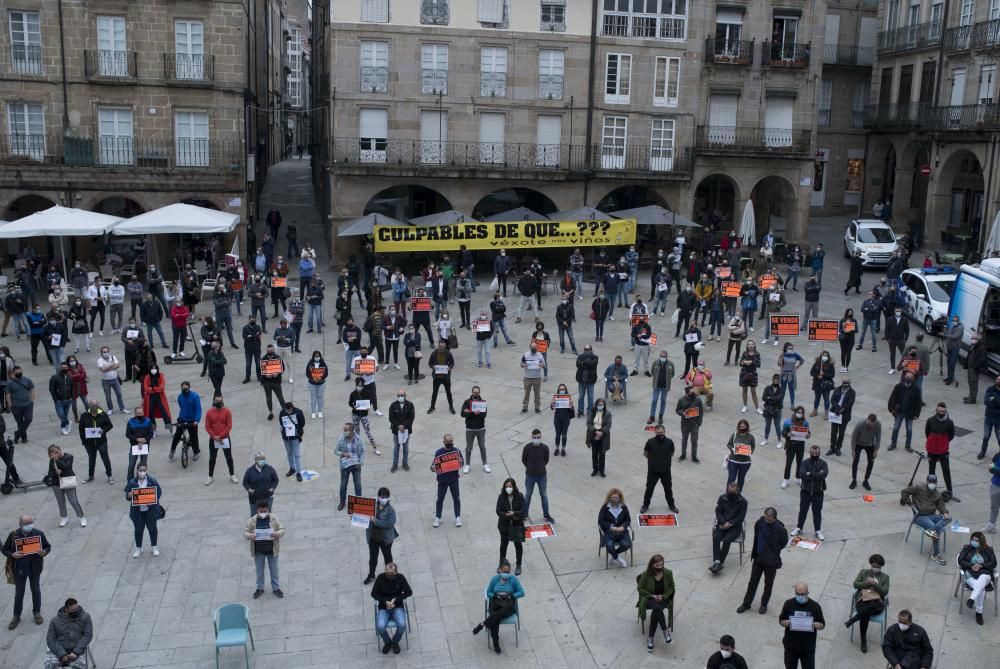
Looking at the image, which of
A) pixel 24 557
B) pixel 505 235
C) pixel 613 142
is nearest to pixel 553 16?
pixel 613 142

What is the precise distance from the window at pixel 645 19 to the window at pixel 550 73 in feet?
6.61

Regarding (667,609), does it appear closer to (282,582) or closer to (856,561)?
(856,561)

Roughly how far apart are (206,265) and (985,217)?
94.3 ft

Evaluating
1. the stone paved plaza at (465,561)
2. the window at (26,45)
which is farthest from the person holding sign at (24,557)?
the window at (26,45)

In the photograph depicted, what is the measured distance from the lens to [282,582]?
1463 centimetres

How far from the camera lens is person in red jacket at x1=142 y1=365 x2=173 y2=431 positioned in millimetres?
19234

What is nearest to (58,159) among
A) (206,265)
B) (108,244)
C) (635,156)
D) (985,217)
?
(108,244)

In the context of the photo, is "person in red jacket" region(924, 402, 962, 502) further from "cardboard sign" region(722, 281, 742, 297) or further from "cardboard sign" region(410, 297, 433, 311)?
"cardboard sign" region(410, 297, 433, 311)

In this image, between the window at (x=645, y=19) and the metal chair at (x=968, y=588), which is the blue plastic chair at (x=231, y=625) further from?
the window at (x=645, y=19)

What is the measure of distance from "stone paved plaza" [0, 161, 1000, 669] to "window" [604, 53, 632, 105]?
18.8m

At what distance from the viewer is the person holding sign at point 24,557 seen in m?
13.4

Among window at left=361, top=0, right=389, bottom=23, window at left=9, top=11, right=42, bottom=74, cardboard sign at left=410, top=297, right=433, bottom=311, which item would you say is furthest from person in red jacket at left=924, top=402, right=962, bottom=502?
window at left=9, top=11, right=42, bottom=74

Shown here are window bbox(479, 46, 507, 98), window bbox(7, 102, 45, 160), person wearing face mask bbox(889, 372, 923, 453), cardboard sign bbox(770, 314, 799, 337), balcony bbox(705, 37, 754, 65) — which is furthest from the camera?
balcony bbox(705, 37, 754, 65)

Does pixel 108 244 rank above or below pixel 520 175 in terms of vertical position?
below
